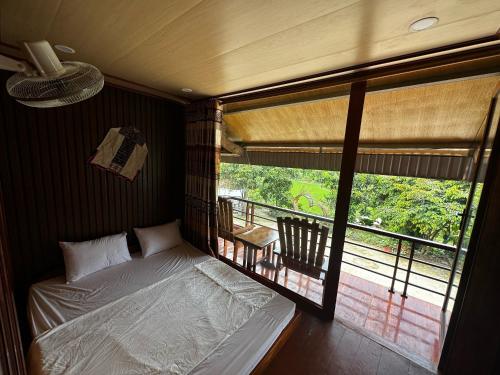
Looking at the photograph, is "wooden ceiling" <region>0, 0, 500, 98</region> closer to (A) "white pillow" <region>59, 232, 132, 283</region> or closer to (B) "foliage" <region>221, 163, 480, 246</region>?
(A) "white pillow" <region>59, 232, 132, 283</region>

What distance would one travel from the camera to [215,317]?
1.50 metres

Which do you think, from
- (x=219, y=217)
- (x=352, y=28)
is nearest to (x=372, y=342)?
(x=219, y=217)

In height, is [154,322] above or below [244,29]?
→ below

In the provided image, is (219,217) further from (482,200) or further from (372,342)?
(482,200)

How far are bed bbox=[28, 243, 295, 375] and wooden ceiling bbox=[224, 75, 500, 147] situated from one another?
86.8 inches

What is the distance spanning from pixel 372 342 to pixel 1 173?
3390mm

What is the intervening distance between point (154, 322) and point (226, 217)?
5.22 feet

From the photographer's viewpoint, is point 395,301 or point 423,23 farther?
point 395,301

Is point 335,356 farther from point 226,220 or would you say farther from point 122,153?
point 122,153

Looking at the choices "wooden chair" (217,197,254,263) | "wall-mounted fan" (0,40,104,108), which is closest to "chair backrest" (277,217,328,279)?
"wooden chair" (217,197,254,263)

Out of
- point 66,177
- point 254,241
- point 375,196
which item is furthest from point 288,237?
point 375,196

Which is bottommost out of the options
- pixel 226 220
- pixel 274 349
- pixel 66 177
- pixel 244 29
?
pixel 274 349

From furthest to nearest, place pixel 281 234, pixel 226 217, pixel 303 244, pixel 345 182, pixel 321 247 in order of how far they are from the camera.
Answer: pixel 226 217 → pixel 281 234 → pixel 303 244 → pixel 321 247 → pixel 345 182

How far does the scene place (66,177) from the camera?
6.54ft
